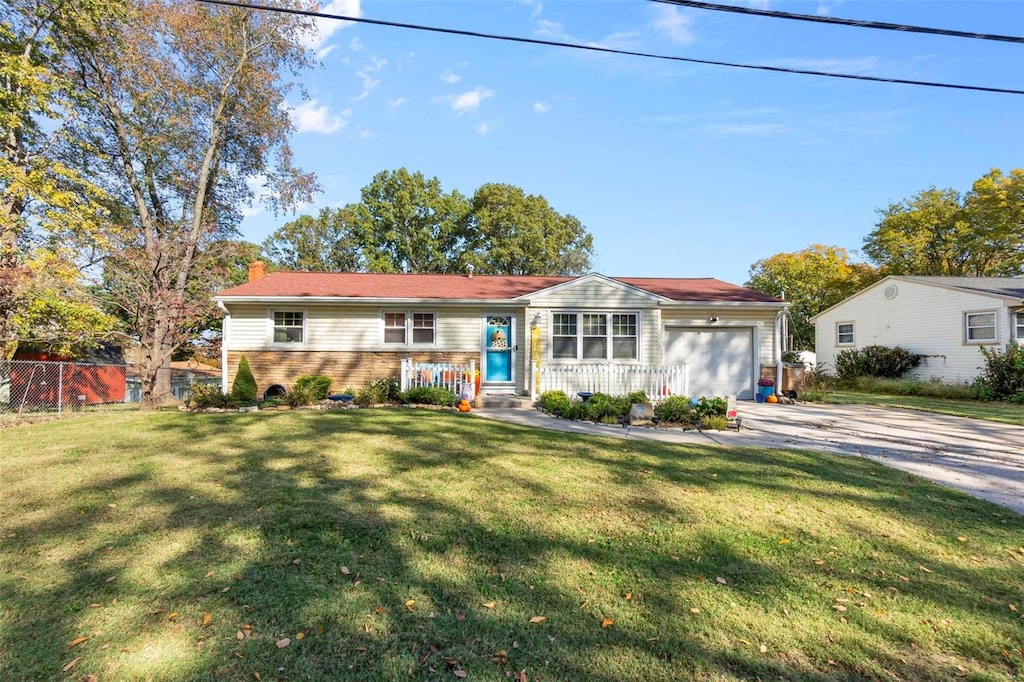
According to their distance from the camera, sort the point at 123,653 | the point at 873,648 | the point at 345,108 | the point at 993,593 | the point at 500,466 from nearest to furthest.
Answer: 1. the point at 123,653
2. the point at 873,648
3. the point at 993,593
4. the point at 500,466
5. the point at 345,108

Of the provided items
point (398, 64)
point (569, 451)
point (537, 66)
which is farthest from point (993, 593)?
point (398, 64)

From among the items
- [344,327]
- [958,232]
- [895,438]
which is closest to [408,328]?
[344,327]

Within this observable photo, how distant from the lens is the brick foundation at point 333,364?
13312 millimetres

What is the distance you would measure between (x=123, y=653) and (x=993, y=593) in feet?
16.8

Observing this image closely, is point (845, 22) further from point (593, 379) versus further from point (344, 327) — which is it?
point (344, 327)

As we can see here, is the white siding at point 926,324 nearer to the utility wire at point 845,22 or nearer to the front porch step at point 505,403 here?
the utility wire at point 845,22

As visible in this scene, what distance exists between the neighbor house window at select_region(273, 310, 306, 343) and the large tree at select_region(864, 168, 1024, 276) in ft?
111

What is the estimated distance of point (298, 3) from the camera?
55.8 ft

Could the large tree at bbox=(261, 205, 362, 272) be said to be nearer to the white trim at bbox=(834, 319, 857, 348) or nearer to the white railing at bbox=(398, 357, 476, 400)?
the white railing at bbox=(398, 357, 476, 400)

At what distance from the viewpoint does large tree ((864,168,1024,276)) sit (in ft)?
85.8

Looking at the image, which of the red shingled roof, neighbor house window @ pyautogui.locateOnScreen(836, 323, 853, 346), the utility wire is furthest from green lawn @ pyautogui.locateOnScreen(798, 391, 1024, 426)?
the utility wire

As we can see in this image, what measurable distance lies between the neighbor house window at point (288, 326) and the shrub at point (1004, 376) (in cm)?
2158

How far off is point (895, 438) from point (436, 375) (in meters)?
9.34

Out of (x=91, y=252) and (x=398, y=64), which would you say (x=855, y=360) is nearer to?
(x=398, y=64)
